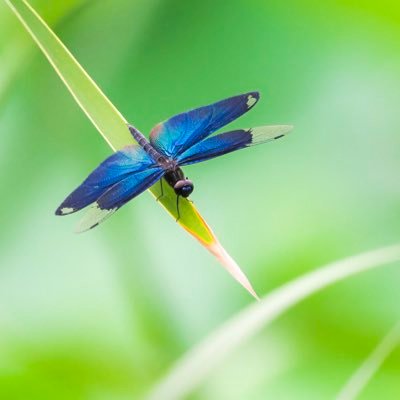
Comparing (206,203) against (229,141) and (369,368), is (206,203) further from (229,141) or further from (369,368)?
(369,368)

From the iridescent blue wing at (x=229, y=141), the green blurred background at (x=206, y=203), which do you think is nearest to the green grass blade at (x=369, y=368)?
the green blurred background at (x=206, y=203)

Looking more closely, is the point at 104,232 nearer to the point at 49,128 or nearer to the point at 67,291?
the point at 67,291

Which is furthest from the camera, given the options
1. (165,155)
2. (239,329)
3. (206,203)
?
(206,203)

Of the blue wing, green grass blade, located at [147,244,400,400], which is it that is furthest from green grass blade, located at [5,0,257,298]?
green grass blade, located at [147,244,400,400]

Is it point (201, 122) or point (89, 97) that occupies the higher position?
point (89, 97)

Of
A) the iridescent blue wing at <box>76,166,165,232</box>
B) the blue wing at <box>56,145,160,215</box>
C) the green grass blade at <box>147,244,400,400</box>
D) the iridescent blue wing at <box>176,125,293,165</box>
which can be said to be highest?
the blue wing at <box>56,145,160,215</box>

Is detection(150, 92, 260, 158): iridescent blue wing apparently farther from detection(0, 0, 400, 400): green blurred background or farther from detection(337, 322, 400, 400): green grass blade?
detection(337, 322, 400, 400): green grass blade

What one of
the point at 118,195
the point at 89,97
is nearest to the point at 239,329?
the point at 118,195

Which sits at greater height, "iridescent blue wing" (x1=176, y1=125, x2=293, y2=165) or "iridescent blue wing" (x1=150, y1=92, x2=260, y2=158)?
"iridescent blue wing" (x1=150, y1=92, x2=260, y2=158)

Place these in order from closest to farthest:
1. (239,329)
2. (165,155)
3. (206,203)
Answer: (239,329) → (165,155) → (206,203)
